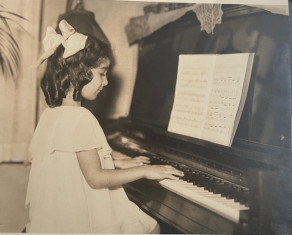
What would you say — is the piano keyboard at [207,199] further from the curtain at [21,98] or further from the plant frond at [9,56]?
the plant frond at [9,56]

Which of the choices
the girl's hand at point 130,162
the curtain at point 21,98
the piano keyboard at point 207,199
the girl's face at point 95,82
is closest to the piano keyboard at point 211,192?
the piano keyboard at point 207,199

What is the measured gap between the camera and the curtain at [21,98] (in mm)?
1529

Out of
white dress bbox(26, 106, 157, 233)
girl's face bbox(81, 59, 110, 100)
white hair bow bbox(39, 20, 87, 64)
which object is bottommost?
white dress bbox(26, 106, 157, 233)

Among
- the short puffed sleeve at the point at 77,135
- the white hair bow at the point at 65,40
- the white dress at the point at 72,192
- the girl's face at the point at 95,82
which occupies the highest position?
the white hair bow at the point at 65,40

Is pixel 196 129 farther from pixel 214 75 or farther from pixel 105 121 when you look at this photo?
pixel 105 121

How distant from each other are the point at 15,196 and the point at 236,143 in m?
0.96

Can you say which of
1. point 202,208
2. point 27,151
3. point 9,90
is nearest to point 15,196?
point 27,151

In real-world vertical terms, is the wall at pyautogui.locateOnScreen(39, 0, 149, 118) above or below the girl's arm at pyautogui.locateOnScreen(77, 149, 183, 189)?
above

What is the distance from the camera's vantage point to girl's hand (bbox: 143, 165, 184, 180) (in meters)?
1.42

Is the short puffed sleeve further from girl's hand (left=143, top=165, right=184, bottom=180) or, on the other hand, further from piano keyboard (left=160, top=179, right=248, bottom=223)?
piano keyboard (left=160, top=179, right=248, bottom=223)

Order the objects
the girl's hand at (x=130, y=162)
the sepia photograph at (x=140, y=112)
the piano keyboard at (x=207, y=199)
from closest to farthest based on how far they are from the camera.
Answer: the piano keyboard at (x=207, y=199), the sepia photograph at (x=140, y=112), the girl's hand at (x=130, y=162)

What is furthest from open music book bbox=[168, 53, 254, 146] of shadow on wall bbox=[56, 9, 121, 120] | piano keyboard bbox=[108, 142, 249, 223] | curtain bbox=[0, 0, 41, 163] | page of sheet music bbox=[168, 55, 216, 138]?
curtain bbox=[0, 0, 41, 163]

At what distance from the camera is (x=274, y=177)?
136cm

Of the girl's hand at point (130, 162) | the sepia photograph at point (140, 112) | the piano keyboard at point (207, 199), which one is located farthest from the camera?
the girl's hand at point (130, 162)
